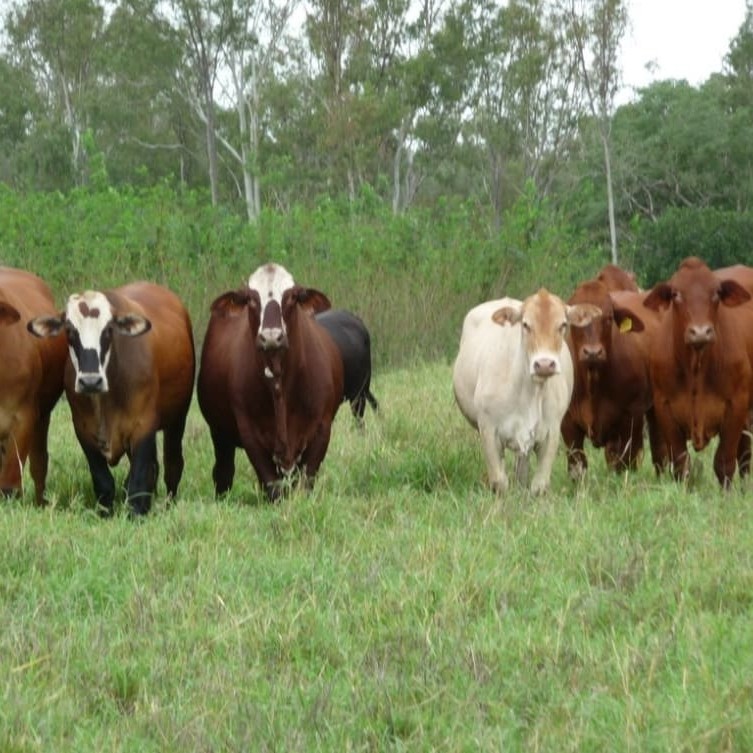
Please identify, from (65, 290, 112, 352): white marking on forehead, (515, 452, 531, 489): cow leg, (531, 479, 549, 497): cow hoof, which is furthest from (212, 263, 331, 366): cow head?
(531, 479, 549, 497): cow hoof

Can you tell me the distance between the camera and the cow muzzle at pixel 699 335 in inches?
347

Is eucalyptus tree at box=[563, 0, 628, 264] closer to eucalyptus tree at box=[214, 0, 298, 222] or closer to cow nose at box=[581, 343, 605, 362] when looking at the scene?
eucalyptus tree at box=[214, 0, 298, 222]

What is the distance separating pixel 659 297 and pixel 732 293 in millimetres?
447

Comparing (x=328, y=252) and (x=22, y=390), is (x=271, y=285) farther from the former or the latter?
(x=328, y=252)

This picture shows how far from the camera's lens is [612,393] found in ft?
33.2

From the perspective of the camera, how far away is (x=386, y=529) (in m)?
7.22

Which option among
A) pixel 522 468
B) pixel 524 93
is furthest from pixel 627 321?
pixel 524 93

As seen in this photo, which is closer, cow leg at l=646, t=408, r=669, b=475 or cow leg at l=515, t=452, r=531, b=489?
cow leg at l=515, t=452, r=531, b=489

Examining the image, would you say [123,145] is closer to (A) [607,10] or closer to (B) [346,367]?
(A) [607,10]

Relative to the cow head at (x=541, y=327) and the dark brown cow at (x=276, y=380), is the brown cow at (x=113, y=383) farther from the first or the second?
the cow head at (x=541, y=327)

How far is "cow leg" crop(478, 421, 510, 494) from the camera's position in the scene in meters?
8.98

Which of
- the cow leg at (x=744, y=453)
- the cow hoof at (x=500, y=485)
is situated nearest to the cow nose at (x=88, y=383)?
the cow hoof at (x=500, y=485)

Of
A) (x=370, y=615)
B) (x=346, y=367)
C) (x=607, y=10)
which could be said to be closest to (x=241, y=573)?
(x=370, y=615)

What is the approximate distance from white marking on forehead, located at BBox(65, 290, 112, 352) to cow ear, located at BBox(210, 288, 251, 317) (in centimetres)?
77
